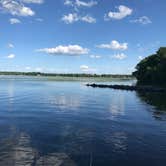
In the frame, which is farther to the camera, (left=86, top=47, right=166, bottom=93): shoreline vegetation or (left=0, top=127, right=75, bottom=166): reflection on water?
(left=86, top=47, right=166, bottom=93): shoreline vegetation

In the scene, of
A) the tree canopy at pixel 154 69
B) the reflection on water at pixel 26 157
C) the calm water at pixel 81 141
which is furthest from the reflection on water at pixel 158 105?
the tree canopy at pixel 154 69

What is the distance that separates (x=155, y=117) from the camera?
4366 centimetres

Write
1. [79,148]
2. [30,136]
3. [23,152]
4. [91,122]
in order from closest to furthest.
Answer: [23,152] < [79,148] < [30,136] < [91,122]

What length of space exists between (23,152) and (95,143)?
6588mm

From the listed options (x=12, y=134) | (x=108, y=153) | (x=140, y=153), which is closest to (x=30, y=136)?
(x=12, y=134)

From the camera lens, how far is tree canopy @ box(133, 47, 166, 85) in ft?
388

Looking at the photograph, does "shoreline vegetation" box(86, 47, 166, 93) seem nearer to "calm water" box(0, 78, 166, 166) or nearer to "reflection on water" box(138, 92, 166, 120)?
"reflection on water" box(138, 92, 166, 120)

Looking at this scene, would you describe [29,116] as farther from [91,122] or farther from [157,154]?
[157,154]

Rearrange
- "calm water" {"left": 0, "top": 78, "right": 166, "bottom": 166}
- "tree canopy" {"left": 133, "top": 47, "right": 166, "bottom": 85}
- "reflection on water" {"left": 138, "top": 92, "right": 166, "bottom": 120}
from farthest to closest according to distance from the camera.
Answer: "tree canopy" {"left": 133, "top": 47, "right": 166, "bottom": 85} → "reflection on water" {"left": 138, "top": 92, "right": 166, "bottom": 120} → "calm water" {"left": 0, "top": 78, "right": 166, "bottom": 166}

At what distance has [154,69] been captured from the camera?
124m

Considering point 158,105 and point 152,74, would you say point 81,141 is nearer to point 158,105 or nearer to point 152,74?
point 158,105

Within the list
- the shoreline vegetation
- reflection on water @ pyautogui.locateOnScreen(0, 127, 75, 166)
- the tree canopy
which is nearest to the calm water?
reflection on water @ pyautogui.locateOnScreen(0, 127, 75, 166)

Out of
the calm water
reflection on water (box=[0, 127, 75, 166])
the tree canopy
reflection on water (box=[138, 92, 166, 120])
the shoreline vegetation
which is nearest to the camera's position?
reflection on water (box=[0, 127, 75, 166])

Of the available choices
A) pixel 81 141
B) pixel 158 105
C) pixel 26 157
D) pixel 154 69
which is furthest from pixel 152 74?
pixel 26 157
